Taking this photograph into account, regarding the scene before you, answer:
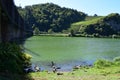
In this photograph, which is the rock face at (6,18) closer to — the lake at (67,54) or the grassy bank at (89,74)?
the lake at (67,54)

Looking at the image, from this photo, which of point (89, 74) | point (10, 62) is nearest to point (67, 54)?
point (89, 74)

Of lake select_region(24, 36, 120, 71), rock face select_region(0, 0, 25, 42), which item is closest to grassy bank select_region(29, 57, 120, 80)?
lake select_region(24, 36, 120, 71)

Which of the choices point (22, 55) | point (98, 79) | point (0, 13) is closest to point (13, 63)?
point (22, 55)

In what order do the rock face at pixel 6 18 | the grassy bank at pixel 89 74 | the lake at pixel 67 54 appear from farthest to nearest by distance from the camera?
1. the rock face at pixel 6 18
2. the lake at pixel 67 54
3. the grassy bank at pixel 89 74

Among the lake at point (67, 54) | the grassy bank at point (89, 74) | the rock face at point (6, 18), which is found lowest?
the lake at point (67, 54)

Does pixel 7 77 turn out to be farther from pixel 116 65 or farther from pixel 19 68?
pixel 116 65

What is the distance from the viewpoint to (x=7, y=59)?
27672 millimetres

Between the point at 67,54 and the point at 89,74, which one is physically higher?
the point at 89,74

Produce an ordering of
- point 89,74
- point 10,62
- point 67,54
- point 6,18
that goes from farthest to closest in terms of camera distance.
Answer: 1. point 67,54
2. point 6,18
3. point 89,74
4. point 10,62

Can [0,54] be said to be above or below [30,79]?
above

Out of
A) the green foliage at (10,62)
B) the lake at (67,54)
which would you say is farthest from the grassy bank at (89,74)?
the lake at (67,54)

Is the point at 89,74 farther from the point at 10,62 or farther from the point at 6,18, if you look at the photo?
the point at 6,18

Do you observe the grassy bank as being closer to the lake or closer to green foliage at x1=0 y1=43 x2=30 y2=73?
green foliage at x1=0 y1=43 x2=30 y2=73

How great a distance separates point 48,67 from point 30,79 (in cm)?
1358
